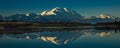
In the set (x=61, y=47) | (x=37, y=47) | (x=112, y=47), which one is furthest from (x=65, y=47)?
(x=112, y=47)

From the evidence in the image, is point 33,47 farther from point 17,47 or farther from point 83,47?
point 83,47

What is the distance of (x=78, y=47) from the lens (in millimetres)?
21062

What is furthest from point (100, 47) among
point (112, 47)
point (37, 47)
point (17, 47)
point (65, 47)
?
point (17, 47)

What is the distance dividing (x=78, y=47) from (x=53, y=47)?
174 cm

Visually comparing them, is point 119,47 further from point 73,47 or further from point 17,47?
point 17,47

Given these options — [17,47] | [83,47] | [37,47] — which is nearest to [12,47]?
[17,47]

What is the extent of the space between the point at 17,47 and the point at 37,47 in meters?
1.42

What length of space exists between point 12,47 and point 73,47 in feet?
14.0

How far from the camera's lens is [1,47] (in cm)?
2120

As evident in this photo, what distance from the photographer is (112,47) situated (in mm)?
20953

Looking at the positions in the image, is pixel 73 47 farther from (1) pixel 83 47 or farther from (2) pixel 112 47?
(2) pixel 112 47

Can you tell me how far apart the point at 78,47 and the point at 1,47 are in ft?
17.6

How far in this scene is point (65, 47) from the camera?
A: 21.1 metres

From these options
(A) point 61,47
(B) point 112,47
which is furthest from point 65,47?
(B) point 112,47
